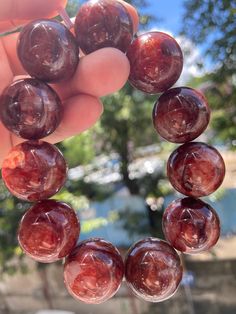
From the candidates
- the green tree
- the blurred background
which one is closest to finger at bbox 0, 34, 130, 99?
the green tree

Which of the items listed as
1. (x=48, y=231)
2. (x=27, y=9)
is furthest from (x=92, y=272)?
(x=27, y=9)

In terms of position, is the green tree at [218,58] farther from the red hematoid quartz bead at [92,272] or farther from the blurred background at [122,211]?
the red hematoid quartz bead at [92,272]

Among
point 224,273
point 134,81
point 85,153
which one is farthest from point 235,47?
point 224,273

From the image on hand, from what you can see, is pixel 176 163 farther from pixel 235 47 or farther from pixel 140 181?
pixel 140 181

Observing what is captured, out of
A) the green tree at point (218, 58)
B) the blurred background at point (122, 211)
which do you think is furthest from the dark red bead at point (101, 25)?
the blurred background at point (122, 211)

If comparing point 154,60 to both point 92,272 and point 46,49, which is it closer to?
point 46,49
